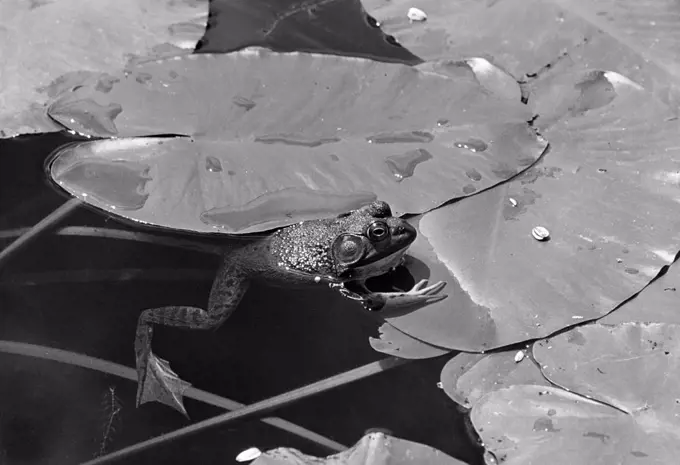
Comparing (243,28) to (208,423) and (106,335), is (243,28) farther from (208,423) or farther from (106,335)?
(208,423)

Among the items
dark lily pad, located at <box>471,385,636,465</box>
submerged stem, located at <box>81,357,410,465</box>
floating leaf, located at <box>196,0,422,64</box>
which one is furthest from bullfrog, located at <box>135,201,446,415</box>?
floating leaf, located at <box>196,0,422,64</box>

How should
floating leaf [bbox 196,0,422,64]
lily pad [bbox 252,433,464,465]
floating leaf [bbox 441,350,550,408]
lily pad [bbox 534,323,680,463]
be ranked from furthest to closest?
floating leaf [bbox 196,0,422,64]
floating leaf [bbox 441,350,550,408]
lily pad [bbox 252,433,464,465]
lily pad [bbox 534,323,680,463]

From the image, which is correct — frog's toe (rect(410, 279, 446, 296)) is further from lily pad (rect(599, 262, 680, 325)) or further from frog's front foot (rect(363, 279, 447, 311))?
lily pad (rect(599, 262, 680, 325))

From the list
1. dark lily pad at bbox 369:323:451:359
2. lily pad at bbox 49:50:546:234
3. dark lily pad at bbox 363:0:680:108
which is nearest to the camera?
dark lily pad at bbox 369:323:451:359

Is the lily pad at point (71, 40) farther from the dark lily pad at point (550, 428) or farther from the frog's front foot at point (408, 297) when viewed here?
the dark lily pad at point (550, 428)

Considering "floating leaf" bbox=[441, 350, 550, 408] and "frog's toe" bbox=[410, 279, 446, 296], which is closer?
"floating leaf" bbox=[441, 350, 550, 408]

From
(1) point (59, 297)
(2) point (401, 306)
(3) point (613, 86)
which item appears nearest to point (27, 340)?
(1) point (59, 297)
